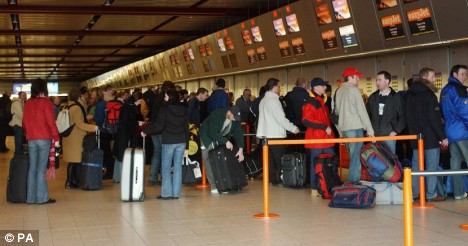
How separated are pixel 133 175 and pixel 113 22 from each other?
16197 millimetres

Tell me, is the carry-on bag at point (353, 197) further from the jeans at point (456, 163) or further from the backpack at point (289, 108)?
the backpack at point (289, 108)

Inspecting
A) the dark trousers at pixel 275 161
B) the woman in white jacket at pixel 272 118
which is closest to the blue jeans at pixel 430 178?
the woman in white jacket at pixel 272 118

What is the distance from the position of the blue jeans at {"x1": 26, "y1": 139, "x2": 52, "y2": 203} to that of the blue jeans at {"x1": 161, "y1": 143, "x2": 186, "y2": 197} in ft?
5.11

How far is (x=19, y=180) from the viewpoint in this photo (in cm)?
913

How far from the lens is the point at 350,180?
9.34m

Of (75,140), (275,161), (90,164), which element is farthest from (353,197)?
(75,140)

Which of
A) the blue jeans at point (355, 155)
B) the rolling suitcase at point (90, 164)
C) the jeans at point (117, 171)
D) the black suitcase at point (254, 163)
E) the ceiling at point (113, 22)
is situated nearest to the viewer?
the blue jeans at point (355, 155)

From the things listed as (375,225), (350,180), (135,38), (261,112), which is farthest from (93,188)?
(135,38)

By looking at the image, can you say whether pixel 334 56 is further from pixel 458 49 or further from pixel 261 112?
pixel 261 112

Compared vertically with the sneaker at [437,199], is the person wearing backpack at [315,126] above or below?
above

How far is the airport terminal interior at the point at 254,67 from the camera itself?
684cm

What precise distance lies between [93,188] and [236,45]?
11562 mm

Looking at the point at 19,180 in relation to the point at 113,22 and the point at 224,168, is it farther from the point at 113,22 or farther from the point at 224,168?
the point at 113,22

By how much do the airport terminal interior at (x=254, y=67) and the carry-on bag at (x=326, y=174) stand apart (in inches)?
7.8
